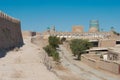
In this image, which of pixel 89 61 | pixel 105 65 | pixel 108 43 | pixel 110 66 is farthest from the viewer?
pixel 108 43

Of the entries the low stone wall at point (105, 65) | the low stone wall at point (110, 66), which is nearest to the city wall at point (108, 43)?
the low stone wall at point (105, 65)

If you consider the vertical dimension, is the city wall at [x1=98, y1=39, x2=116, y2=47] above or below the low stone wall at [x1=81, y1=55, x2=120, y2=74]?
above

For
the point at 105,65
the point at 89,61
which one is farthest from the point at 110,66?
the point at 89,61

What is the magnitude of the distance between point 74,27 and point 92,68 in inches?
2399

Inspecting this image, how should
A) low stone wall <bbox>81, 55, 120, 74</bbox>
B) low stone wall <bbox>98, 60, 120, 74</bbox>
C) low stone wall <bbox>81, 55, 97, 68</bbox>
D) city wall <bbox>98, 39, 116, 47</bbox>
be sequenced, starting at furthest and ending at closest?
city wall <bbox>98, 39, 116, 47</bbox> → low stone wall <bbox>81, 55, 97, 68</bbox> → low stone wall <bbox>81, 55, 120, 74</bbox> → low stone wall <bbox>98, 60, 120, 74</bbox>

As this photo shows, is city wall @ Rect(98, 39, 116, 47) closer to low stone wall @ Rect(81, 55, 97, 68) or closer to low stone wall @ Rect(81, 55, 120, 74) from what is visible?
low stone wall @ Rect(81, 55, 97, 68)

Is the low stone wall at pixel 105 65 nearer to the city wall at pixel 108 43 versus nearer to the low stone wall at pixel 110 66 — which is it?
the low stone wall at pixel 110 66

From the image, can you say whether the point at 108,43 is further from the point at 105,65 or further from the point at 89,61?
the point at 105,65

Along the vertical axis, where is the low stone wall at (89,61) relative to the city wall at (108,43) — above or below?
below

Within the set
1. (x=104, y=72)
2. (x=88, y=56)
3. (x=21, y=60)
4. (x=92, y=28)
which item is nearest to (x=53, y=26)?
(x=92, y=28)

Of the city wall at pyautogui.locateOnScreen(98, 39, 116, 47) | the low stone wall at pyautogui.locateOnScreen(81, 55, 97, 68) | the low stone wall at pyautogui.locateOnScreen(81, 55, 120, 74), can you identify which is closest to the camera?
the low stone wall at pyautogui.locateOnScreen(81, 55, 120, 74)

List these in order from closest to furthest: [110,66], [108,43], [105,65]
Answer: [110,66]
[105,65]
[108,43]

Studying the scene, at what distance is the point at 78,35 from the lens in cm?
7631

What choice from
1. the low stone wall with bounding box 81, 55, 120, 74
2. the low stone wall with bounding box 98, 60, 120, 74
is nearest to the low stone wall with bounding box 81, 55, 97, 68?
the low stone wall with bounding box 81, 55, 120, 74
